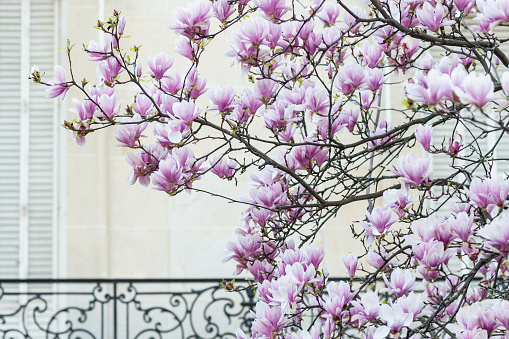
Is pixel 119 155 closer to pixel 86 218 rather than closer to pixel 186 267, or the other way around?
pixel 86 218

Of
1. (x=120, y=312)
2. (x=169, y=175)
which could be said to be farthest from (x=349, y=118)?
(x=120, y=312)

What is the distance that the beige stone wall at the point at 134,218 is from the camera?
6.44 metres

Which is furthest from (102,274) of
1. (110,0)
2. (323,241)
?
(110,0)

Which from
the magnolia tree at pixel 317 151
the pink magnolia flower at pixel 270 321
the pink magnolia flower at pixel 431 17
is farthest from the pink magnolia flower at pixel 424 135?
the pink magnolia flower at pixel 270 321

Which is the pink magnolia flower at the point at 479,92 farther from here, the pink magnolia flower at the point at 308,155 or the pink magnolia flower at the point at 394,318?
the pink magnolia flower at the point at 308,155

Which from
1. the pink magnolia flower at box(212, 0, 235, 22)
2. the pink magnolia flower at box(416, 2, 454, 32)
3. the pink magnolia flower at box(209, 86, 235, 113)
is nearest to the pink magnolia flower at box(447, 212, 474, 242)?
the pink magnolia flower at box(416, 2, 454, 32)

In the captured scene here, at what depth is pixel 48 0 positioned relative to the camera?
22.4 ft

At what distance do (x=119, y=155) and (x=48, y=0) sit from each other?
1.47m

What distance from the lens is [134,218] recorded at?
658 centimetres

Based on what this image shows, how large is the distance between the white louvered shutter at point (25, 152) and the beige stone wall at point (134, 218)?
226 millimetres

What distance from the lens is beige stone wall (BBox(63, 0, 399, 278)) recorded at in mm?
6438

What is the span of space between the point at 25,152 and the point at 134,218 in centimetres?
104

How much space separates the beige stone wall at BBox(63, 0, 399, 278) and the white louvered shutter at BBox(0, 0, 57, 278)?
8.9 inches

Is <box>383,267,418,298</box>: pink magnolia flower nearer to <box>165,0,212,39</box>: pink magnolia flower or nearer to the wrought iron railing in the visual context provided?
<box>165,0,212,39</box>: pink magnolia flower
